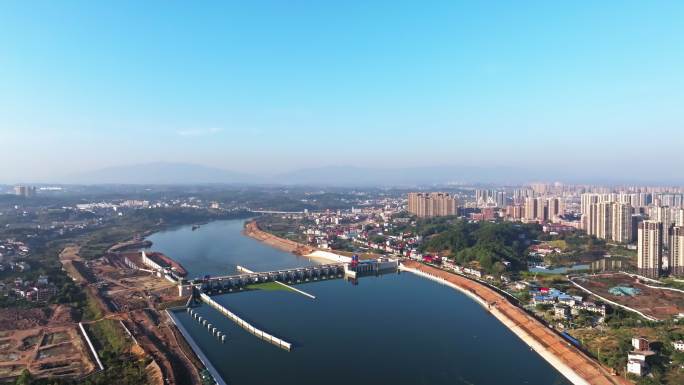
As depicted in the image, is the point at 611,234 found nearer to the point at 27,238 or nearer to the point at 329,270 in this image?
the point at 329,270

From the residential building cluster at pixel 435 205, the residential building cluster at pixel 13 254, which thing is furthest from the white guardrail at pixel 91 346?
the residential building cluster at pixel 435 205

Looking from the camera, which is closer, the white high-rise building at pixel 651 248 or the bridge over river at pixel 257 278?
the bridge over river at pixel 257 278

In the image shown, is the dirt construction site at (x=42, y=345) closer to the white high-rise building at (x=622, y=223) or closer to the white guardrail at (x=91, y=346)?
the white guardrail at (x=91, y=346)

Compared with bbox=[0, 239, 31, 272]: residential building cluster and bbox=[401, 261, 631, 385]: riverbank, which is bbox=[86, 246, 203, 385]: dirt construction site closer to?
bbox=[0, 239, 31, 272]: residential building cluster

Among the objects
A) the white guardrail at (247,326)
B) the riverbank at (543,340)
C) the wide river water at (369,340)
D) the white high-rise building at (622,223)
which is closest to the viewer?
the riverbank at (543,340)

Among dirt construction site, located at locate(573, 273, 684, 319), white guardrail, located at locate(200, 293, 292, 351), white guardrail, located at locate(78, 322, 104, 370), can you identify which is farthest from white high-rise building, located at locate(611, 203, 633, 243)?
white guardrail, located at locate(78, 322, 104, 370)
